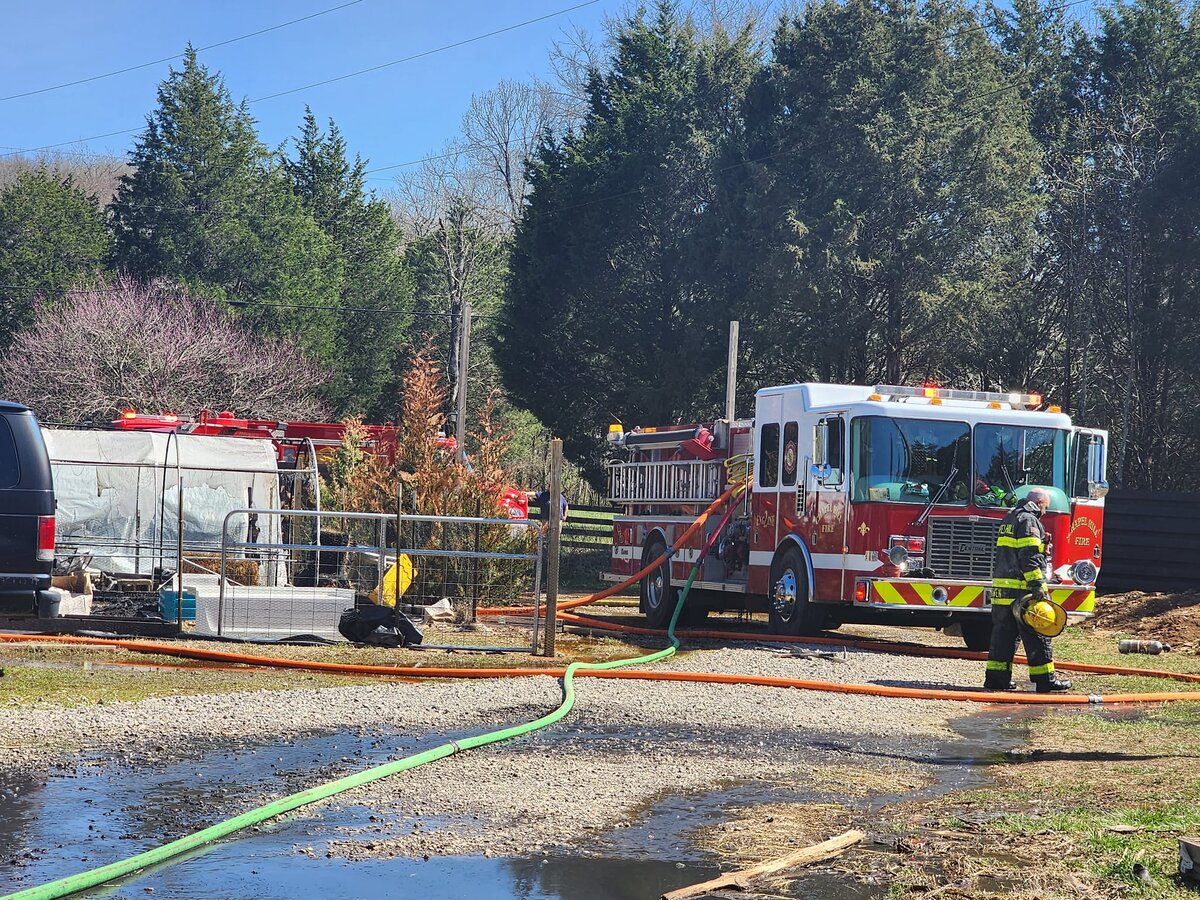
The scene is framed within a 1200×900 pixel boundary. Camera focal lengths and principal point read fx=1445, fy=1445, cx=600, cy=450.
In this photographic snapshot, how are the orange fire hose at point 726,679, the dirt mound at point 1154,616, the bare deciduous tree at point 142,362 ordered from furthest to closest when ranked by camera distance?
the bare deciduous tree at point 142,362 → the dirt mound at point 1154,616 → the orange fire hose at point 726,679

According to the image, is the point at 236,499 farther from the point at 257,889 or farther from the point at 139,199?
the point at 139,199

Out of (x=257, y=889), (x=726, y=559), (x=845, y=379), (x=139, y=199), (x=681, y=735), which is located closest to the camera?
(x=257, y=889)

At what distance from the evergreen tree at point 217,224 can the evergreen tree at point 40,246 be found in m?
1.05

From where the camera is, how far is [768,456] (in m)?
15.8

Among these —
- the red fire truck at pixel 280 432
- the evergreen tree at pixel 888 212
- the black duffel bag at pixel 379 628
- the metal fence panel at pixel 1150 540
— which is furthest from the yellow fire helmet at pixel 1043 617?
the evergreen tree at pixel 888 212

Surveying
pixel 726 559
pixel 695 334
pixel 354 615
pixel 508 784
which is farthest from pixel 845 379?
pixel 508 784

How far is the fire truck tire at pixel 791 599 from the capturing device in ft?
48.1

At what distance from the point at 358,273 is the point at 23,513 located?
38.6 m

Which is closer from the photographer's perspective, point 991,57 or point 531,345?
point 991,57

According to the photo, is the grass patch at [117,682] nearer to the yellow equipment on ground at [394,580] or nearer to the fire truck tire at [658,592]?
the yellow equipment on ground at [394,580]

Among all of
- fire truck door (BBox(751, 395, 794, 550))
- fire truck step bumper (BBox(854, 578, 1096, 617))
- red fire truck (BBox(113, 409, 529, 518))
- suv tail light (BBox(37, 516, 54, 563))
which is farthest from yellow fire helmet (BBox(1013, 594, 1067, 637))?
red fire truck (BBox(113, 409, 529, 518))

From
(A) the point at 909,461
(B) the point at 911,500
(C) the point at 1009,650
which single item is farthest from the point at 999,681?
(A) the point at 909,461

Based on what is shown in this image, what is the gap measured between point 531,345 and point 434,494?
68.7 ft

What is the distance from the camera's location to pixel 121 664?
37.0 ft
